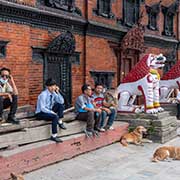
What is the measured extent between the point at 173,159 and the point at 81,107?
242 centimetres

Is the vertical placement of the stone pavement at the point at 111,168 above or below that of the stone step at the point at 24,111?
below

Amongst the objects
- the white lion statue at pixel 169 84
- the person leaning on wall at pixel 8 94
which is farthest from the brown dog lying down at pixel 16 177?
the white lion statue at pixel 169 84

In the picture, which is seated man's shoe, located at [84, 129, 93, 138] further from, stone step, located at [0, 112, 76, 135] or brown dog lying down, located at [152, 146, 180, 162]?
brown dog lying down, located at [152, 146, 180, 162]

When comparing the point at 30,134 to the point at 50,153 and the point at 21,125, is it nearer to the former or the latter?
the point at 21,125

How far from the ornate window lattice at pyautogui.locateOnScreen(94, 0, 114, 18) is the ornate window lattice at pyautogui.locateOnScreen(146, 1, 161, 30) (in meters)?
3.46

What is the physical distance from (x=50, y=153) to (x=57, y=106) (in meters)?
1.10

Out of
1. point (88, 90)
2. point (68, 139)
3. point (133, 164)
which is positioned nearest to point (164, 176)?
point (133, 164)

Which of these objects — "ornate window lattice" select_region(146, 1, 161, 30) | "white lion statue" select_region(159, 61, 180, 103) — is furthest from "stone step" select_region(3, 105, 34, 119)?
"ornate window lattice" select_region(146, 1, 161, 30)

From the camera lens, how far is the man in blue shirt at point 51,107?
756 cm

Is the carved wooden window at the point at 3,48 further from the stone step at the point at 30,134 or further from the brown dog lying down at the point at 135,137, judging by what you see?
the brown dog lying down at the point at 135,137

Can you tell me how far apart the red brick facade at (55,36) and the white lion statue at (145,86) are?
1583mm

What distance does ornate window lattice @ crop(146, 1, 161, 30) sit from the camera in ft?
54.4

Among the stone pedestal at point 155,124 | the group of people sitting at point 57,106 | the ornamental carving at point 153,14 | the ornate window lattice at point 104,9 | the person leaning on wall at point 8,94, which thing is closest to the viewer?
the person leaning on wall at point 8,94

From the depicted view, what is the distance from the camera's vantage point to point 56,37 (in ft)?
34.3
